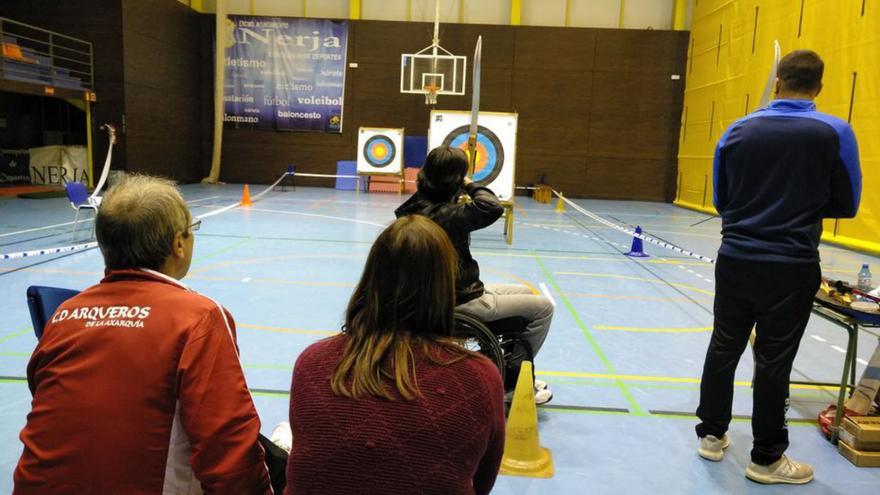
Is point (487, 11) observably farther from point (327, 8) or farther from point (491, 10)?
point (327, 8)

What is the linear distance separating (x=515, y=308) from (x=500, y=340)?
0.21 m

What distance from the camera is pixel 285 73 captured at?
53.5ft

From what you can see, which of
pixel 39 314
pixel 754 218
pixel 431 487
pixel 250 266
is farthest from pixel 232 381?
pixel 250 266

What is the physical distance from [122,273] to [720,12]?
15095mm

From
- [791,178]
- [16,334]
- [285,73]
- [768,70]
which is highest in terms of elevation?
[285,73]

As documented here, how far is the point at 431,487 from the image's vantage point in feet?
3.36

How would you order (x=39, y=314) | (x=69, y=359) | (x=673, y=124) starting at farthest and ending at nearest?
(x=673, y=124) → (x=39, y=314) → (x=69, y=359)

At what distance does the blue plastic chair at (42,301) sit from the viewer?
1.73 meters

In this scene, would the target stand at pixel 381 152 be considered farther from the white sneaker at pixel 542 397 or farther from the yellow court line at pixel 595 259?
the white sneaker at pixel 542 397

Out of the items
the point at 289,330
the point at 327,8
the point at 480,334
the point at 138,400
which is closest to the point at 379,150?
the point at 327,8

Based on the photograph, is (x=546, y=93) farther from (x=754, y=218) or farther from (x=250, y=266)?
(x=754, y=218)

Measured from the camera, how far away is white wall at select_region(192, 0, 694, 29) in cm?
1599

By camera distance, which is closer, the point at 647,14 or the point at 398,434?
the point at 398,434

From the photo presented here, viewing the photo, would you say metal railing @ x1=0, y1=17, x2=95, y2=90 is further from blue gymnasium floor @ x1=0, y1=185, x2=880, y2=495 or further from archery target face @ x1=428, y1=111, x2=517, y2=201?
archery target face @ x1=428, y1=111, x2=517, y2=201
